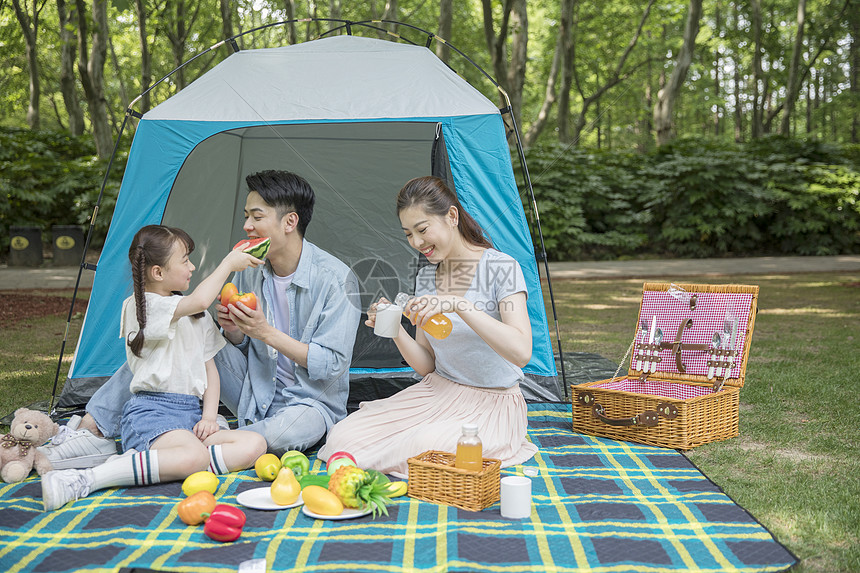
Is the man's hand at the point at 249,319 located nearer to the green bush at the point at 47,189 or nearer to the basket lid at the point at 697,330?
the basket lid at the point at 697,330

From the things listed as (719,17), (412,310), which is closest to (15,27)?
(412,310)

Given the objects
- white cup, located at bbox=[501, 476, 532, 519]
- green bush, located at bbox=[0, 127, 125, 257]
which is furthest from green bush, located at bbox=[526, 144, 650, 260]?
white cup, located at bbox=[501, 476, 532, 519]

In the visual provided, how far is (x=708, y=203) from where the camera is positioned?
37.3ft

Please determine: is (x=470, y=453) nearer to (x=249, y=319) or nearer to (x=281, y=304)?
(x=249, y=319)

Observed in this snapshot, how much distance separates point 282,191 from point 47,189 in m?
9.89

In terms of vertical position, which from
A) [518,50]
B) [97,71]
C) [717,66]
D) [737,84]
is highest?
[717,66]

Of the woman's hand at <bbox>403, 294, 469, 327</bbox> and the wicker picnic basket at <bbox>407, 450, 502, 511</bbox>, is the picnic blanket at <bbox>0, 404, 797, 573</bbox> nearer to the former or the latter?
the wicker picnic basket at <bbox>407, 450, 502, 511</bbox>

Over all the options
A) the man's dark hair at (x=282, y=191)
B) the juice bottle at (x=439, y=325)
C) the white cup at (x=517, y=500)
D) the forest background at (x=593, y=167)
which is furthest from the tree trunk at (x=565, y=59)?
the white cup at (x=517, y=500)

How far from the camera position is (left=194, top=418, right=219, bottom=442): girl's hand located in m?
2.54

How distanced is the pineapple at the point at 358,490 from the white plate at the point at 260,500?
16 centimetres

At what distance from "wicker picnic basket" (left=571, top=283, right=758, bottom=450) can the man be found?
3.38ft

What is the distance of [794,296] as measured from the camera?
24.1ft

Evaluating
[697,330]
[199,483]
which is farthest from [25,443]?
[697,330]

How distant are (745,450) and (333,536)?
1.74 m
